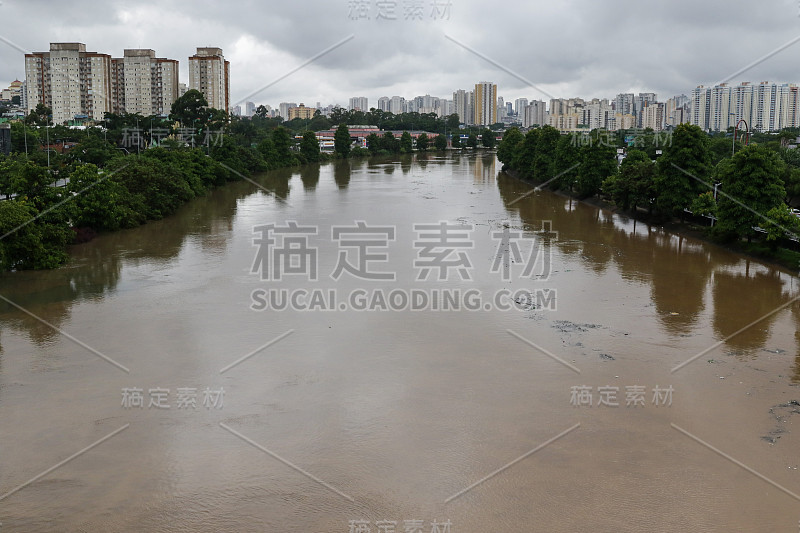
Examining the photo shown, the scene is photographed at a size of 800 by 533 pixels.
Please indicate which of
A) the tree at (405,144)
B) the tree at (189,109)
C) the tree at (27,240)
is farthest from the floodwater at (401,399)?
the tree at (405,144)

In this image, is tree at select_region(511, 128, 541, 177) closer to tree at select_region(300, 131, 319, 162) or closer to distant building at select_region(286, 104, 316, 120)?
tree at select_region(300, 131, 319, 162)

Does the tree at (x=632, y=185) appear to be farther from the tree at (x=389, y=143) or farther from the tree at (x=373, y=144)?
the tree at (x=389, y=143)

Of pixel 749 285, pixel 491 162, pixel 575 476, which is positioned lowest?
pixel 575 476

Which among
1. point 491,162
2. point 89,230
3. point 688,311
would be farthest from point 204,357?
point 491,162

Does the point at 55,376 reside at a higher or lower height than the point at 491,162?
lower

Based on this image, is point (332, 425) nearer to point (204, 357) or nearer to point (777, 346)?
point (204, 357)

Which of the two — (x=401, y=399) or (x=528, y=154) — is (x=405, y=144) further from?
(x=401, y=399)

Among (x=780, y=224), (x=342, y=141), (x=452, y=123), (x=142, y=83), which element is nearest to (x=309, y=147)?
(x=342, y=141)
